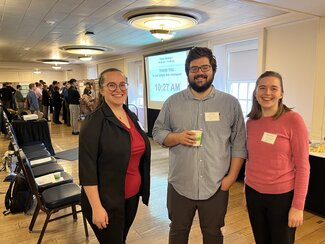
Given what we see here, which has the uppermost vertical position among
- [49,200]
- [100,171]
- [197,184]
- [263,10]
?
[263,10]

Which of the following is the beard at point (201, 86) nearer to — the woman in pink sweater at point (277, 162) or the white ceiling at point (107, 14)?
the woman in pink sweater at point (277, 162)

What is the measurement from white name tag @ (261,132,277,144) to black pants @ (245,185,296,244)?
0.33m

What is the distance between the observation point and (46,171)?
9.86 ft

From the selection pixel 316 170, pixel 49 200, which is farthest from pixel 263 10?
pixel 49 200

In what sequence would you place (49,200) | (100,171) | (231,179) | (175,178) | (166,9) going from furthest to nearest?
(166,9) < (49,200) < (175,178) < (231,179) < (100,171)

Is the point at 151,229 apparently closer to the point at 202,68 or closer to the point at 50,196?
the point at 50,196

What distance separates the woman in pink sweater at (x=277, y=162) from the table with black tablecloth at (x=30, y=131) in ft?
13.2

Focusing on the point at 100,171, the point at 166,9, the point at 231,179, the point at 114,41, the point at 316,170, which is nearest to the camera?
the point at 100,171

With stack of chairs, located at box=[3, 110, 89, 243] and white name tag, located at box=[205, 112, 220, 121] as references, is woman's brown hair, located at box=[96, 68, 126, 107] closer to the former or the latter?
white name tag, located at box=[205, 112, 220, 121]

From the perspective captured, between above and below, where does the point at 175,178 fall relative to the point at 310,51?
below

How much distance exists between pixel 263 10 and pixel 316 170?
7.12ft

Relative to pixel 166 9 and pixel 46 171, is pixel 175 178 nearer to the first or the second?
pixel 46 171

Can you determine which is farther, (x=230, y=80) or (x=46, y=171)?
(x=230, y=80)

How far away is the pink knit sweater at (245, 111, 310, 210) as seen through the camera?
4.78 feet
